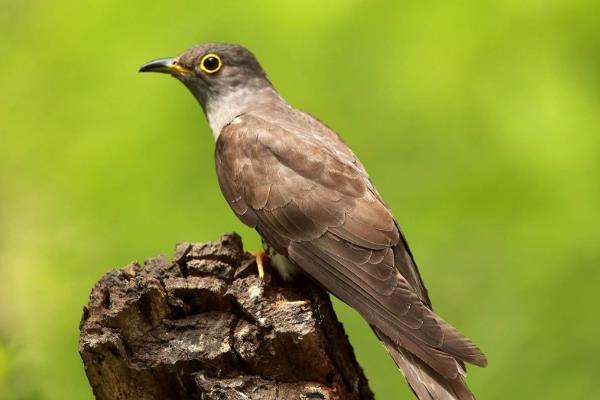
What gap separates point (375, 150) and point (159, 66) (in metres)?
1.59

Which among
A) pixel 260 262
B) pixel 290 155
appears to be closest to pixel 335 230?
pixel 260 262

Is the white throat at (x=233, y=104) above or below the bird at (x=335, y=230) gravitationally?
above

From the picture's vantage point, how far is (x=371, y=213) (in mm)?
4258

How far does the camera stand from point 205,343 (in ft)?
11.8

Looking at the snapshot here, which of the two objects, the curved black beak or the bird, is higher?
the curved black beak

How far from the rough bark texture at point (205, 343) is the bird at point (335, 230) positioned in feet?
1.05

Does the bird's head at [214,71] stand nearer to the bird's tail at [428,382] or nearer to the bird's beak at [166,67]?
the bird's beak at [166,67]

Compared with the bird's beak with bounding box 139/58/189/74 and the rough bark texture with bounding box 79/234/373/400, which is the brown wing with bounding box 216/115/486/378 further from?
the bird's beak with bounding box 139/58/189/74

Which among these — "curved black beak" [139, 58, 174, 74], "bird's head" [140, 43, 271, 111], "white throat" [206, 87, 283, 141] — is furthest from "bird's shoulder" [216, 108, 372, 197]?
"curved black beak" [139, 58, 174, 74]

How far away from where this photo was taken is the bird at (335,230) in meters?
3.83

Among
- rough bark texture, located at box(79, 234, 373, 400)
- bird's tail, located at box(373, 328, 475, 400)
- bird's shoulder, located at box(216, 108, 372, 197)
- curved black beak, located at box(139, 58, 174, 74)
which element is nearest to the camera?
rough bark texture, located at box(79, 234, 373, 400)

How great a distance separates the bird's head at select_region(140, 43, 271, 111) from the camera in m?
5.23

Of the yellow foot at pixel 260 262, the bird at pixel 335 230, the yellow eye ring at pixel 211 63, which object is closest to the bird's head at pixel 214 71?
the yellow eye ring at pixel 211 63

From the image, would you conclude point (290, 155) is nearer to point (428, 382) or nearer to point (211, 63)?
point (211, 63)
